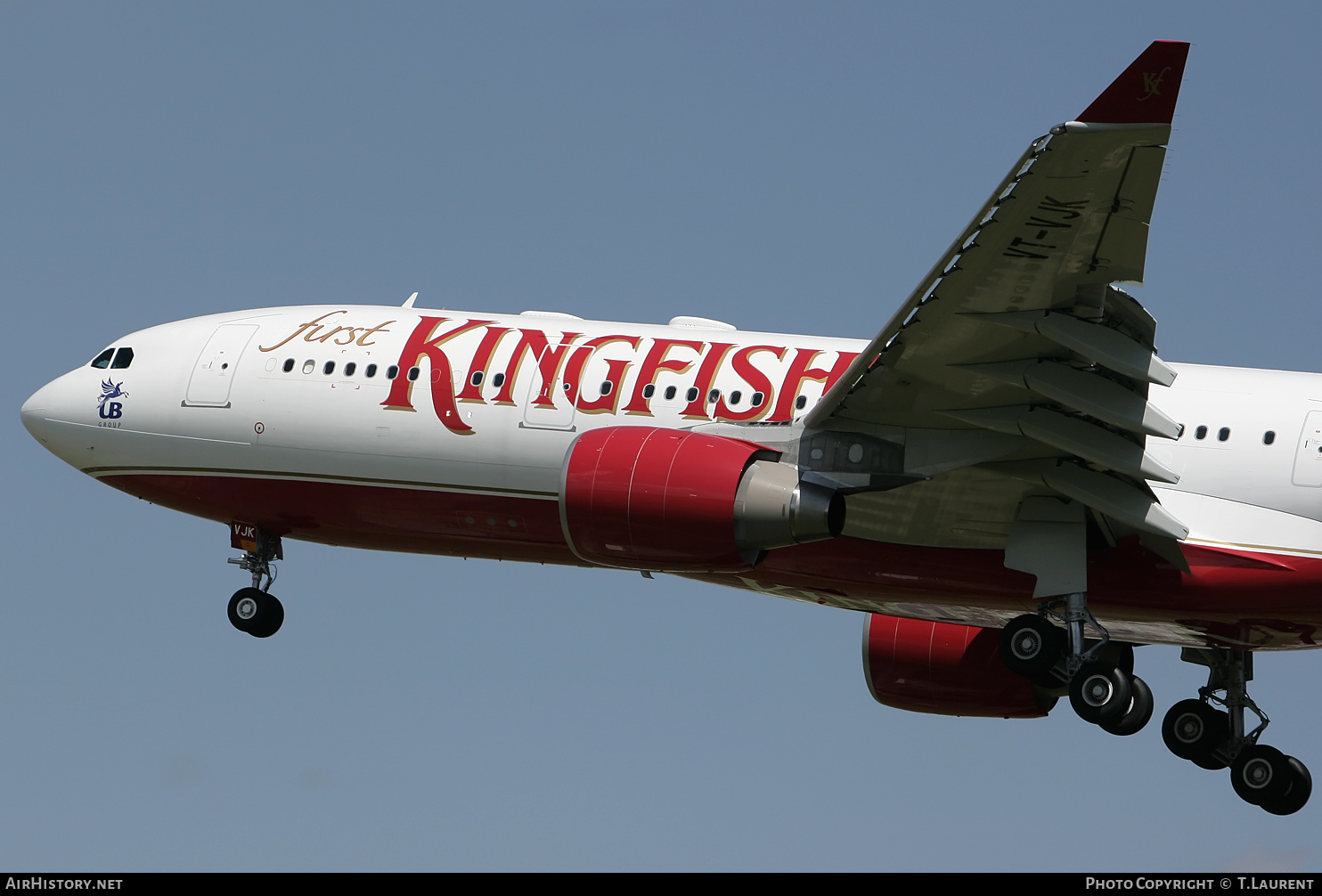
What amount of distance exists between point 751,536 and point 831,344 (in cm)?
428

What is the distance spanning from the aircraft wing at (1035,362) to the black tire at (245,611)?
9.62m

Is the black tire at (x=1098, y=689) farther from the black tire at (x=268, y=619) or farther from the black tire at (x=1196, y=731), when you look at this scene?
the black tire at (x=268, y=619)

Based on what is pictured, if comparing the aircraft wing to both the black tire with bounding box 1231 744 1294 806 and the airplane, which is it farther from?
the black tire with bounding box 1231 744 1294 806

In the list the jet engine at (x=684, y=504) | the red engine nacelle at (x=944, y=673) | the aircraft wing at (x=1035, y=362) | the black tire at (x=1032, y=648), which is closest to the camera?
the aircraft wing at (x=1035, y=362)

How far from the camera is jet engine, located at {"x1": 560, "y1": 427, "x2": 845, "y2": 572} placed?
20953 millimetres

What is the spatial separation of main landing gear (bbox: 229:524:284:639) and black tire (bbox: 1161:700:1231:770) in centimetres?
1339

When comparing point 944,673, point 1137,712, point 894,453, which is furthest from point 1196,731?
point 894,453

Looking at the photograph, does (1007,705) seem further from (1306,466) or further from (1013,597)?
(1306,466)

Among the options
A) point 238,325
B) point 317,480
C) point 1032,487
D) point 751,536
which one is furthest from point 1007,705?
point 238,325

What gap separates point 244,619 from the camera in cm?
2697

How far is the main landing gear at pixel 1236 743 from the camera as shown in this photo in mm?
25609

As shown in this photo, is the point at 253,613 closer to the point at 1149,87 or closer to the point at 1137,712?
the point at 1137,712

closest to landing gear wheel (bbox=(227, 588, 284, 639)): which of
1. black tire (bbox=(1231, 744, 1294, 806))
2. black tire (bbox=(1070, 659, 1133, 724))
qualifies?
black tire (bbox=(1070, 659, 1133, 724))

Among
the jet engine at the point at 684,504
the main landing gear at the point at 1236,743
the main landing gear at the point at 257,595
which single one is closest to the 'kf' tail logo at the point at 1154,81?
the jet engine at the point at 684,504
